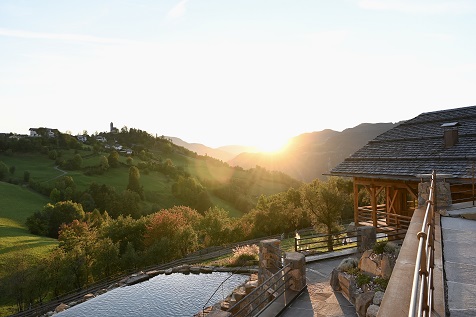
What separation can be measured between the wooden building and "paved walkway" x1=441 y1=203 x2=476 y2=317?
21.7ft

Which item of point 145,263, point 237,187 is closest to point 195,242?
point 145,263

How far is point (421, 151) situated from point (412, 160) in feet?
3.28

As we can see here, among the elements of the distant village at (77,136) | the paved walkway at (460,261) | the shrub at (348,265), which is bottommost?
the shrub at (348,265)

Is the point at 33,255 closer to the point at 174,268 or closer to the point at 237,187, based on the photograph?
the point at 174,268

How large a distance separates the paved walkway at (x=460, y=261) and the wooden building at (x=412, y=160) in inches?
261

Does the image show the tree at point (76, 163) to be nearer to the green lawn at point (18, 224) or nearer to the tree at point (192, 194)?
the green lawn at point (18, 224)

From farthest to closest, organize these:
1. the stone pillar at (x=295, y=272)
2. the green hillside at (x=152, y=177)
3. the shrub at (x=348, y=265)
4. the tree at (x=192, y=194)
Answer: the tree at (x=192, y=194)
the green hillside at (x=152, y=177)
the shrub at (x=348, y=265)
the stone pillar at (x=295, y=272)

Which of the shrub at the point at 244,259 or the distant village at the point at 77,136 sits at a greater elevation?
the distant village at the point at 77,136

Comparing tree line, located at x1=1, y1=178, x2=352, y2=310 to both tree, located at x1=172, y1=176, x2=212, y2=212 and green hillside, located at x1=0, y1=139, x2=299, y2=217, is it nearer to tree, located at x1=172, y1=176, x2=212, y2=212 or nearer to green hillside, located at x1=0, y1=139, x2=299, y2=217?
green hillside, located at x1=0, y1=139, x2=299, y2=217

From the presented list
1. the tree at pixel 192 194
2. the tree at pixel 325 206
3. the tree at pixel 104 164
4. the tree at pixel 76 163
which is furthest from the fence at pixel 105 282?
the tree at pixel 76 163

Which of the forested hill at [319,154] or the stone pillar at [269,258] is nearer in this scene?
the stone pillar at [269,258]

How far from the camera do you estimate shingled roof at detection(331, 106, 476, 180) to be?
1522 centimetres

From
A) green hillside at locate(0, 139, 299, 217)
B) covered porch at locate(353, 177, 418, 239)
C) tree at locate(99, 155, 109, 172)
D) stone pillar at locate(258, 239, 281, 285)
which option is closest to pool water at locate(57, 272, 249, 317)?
stone pillar at locate(258, 239, 281, 285)

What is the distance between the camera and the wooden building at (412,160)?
15192 millimetres
